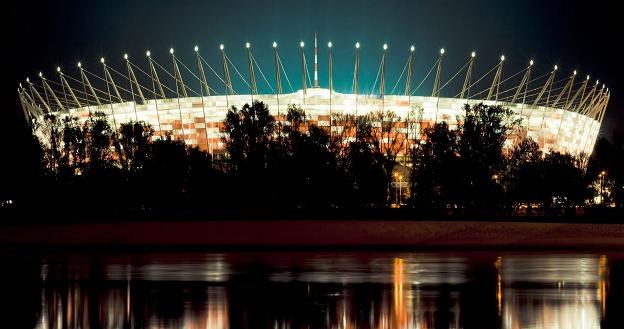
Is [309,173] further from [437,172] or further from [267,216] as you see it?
[437,172]

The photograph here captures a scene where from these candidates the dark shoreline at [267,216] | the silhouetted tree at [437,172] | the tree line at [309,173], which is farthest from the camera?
the silhouetted tree at [437,172]

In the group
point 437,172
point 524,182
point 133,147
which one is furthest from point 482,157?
point 133,147

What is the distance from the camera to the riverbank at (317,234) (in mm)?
37438

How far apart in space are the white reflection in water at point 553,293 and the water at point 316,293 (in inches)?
0.9

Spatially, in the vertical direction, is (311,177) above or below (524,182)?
above

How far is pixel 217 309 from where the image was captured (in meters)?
15.6

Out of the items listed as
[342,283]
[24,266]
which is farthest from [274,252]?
[342,283]

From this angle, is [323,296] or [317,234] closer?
[323,296]

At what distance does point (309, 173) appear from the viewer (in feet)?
182

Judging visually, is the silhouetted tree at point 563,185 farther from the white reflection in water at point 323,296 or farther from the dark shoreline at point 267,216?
the white reflection in water at point 323,296

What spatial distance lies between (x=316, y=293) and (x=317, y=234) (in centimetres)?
2248

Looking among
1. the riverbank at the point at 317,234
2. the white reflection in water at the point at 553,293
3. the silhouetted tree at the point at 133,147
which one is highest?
the silhouetted tree at the point at 133,147

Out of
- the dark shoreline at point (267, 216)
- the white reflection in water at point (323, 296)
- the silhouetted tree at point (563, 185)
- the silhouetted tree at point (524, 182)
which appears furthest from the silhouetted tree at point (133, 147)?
the white reflection in water at point (323, 296)

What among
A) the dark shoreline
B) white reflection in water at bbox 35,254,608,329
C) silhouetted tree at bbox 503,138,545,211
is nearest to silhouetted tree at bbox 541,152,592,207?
silhouetted tree at bbox 503,138,545,211
